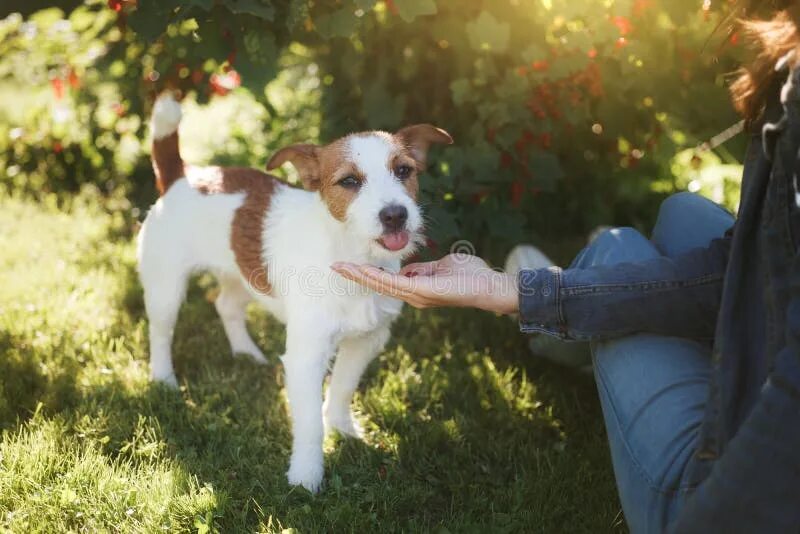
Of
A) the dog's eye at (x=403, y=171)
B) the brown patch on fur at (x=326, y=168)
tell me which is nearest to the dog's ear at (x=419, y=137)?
the dog's eye at (x=403, y=171)

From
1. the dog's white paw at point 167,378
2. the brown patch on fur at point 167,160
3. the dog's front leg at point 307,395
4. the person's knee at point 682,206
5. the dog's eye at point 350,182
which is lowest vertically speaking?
the dog's white paw at point 167,378

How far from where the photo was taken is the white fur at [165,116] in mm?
2938

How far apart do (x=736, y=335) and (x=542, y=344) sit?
136 centimetres

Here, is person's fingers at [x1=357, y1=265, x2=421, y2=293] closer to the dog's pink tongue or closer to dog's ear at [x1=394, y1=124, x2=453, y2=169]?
the dog's pink tongue

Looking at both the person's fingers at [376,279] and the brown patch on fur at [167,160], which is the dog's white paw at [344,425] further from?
the brown patch on fur at [167,160]

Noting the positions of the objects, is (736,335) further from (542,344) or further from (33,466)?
(33,466)

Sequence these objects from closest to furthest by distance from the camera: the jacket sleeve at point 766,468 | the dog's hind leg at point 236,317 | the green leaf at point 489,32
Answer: the jacket sleeve at point 766,468, the green leaf at point 489,32, the dog's hind leg at point 236,317

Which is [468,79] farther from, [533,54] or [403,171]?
[403,171]

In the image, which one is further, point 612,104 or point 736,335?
point 612,104

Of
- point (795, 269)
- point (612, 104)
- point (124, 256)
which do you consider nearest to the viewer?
point (795, 269)

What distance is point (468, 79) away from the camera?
3451 millimetres

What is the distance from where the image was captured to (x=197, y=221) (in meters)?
2.88

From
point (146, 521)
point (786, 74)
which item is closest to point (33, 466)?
point (146, 521)

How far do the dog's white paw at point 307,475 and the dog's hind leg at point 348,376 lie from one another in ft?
1.10
